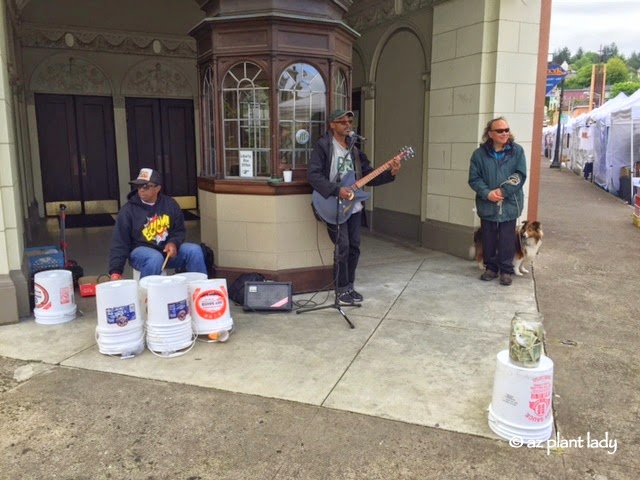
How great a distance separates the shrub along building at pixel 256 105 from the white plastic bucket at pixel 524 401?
291 centimetres

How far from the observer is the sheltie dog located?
591 cm

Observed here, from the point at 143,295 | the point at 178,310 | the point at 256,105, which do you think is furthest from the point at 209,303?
the point at 256,105

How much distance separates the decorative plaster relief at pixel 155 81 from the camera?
10.5 m

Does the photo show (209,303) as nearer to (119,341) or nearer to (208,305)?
(208,305)

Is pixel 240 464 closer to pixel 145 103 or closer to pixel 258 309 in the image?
pixel 258 309

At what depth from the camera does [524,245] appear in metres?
5.98

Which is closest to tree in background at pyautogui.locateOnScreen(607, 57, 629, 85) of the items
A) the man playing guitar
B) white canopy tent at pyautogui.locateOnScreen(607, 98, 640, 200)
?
white canopy tent at pyautogui.locateOnScreen(607, 98, 640, 200)

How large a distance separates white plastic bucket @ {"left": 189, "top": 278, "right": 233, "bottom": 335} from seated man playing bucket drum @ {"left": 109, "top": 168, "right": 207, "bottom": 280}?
64cm

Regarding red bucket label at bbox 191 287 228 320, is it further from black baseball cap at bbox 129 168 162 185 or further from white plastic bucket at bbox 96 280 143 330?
black baseball cap at bbox 129 168 162 185

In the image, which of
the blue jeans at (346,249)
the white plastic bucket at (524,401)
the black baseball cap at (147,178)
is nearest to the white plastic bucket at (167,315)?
the black baseball cap at (147,178)

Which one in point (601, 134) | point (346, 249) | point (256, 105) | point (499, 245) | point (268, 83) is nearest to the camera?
point (346, 249)

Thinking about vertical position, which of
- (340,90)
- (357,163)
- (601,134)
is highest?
(340,90)

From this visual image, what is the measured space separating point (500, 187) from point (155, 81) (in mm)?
7623

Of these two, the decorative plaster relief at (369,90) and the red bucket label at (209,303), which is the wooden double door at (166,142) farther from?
the red bucket label at (209,303)
